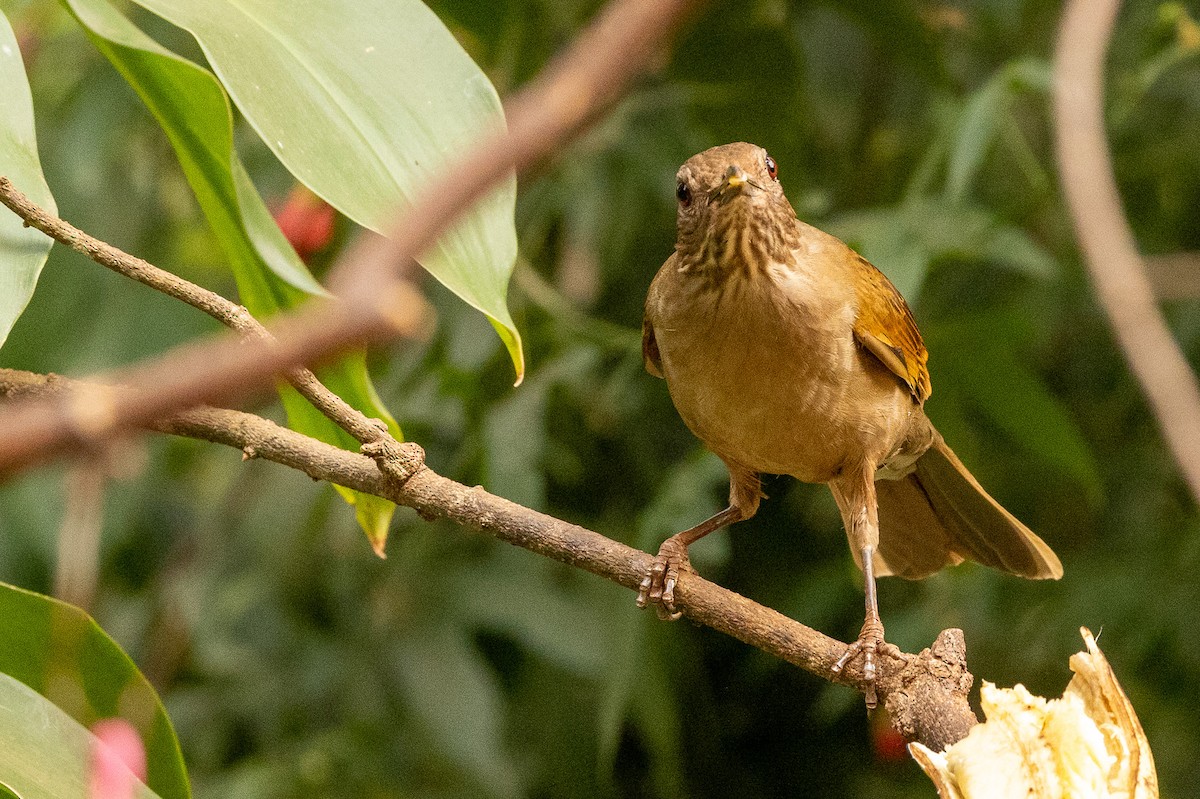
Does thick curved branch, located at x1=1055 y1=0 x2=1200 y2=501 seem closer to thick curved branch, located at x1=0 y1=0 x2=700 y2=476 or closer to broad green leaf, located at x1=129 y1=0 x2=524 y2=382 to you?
thick curved branch, located at x1=0 y1=0 x2=700 y2=476

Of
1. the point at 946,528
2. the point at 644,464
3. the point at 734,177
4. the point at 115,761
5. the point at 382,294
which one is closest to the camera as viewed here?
the point at 382,294

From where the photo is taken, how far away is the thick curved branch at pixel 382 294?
441 millimetres

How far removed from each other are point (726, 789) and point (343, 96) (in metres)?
3.52

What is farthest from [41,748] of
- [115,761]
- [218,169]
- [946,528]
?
[946,528]

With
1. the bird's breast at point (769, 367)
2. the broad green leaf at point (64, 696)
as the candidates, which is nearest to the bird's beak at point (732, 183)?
the bird's breast at point (769, 367)

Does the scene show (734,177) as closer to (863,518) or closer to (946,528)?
(863,518)

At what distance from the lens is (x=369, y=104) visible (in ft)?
6.77

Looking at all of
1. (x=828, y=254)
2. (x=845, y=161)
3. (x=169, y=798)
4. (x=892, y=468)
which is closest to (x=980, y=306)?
(x=845, y=161)

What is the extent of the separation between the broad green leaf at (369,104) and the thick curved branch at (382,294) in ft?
4.62

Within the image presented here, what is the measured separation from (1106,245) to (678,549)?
2349 millimetres

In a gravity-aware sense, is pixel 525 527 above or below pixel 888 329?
below

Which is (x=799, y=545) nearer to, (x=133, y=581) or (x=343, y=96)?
(x=133, y=581)

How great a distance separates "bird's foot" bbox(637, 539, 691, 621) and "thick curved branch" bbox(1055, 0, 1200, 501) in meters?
1.68

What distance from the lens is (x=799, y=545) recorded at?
477cm
